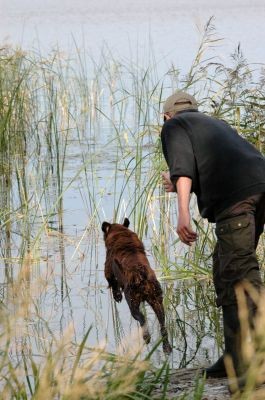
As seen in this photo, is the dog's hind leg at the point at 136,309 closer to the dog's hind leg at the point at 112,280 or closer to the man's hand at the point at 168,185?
the dog's hind leg at the point at 112,280

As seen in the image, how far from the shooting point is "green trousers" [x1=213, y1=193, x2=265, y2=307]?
4605mm

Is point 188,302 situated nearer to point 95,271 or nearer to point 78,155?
point 95,271

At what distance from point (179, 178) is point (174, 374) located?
3.70 ft

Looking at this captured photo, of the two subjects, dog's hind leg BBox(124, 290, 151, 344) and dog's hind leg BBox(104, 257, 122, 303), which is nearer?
dog's hind leg BBox(124, 290, 151, 344)

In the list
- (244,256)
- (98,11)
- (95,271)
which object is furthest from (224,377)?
(98,11)

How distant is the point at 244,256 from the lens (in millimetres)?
4609

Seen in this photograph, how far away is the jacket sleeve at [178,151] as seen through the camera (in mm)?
4691

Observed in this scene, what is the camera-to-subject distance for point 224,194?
184 inches

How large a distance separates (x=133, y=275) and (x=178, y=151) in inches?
63.8

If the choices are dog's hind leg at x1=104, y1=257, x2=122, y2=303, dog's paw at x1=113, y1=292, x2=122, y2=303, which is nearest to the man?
dog's hind leg at x1=104, y1=257, x2=122, y2=303

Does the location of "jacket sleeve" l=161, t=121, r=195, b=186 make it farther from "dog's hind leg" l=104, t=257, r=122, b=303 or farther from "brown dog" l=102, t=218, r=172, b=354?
"dog's hind leg" l=104, t=257, r=122, b=303

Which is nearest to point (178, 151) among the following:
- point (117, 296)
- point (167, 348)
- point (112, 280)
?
point (167, 348)

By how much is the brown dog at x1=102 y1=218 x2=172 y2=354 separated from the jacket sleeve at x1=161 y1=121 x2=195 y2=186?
4.87ft

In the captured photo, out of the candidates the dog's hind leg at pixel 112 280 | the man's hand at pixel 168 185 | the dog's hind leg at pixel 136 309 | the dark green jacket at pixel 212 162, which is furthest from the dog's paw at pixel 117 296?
the dark green jacket at pixel 212 162
